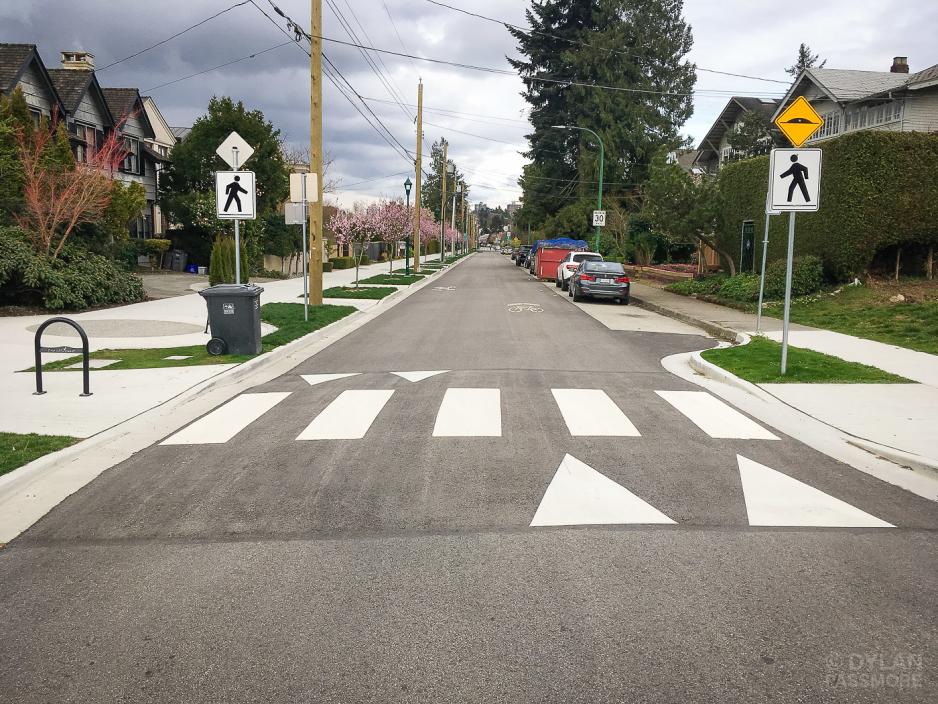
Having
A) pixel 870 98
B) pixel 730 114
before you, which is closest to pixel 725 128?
pixel 730 114

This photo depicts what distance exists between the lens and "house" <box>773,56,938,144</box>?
1315 inches

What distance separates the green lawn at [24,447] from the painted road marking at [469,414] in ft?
10.8

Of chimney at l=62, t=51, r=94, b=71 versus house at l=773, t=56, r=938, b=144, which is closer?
house at l=773, t=56, r=938, b=144

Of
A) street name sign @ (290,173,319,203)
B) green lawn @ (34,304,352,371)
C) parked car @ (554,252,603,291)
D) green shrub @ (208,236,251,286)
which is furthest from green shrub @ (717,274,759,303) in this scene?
green shrub @ (208,236,251,286)

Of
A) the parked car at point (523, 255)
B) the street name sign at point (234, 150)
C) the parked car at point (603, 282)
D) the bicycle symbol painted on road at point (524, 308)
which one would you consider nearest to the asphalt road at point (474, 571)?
the street name sign at point (234, 150)

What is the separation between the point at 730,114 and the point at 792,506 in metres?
49.4

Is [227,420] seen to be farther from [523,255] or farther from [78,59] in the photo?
[523,255]

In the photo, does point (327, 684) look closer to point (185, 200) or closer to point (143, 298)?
point (143, 298)

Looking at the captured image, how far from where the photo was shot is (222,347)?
1188cm

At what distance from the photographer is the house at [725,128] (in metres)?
48.0

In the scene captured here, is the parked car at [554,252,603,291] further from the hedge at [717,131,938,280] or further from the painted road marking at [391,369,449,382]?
the painted road marking at [391,369,449,382]

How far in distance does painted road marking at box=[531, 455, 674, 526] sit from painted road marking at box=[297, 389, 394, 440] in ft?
7.37

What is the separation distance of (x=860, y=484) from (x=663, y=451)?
1557 millimetres

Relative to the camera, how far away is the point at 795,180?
10.3m
